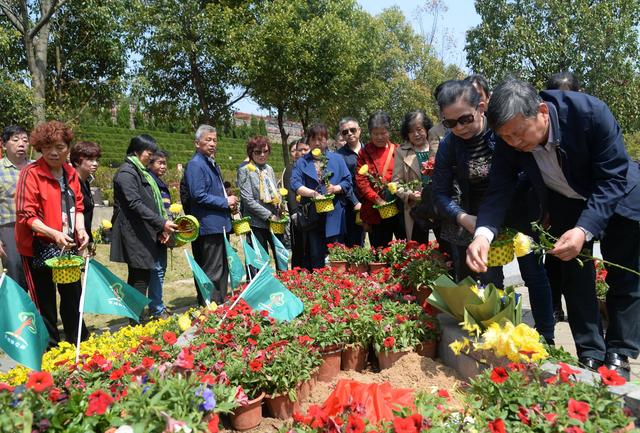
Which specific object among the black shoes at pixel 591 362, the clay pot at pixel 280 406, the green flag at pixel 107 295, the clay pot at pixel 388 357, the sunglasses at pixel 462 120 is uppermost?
the sunglasses at pixel 462 120

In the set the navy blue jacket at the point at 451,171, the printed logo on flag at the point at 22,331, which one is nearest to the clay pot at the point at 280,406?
the printed logo on flag at the point at 22,331

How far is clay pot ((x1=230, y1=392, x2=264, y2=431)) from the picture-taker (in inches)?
97.6

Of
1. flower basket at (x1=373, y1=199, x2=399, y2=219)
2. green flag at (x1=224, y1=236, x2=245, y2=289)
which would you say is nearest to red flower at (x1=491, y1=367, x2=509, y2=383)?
green flag at (x1=224, y1=236, x2=245, y2=289)

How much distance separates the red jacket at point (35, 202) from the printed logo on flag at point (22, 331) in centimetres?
143

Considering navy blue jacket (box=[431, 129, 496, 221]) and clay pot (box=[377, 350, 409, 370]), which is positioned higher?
navy blue jacket (box=[431, 129, 496, 221])

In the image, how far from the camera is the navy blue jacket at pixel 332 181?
5684 millimetres

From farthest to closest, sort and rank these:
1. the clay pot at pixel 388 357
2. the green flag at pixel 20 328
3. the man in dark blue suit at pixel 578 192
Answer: the clay pot at pixel 388 357 < the green flag at pixel 20 328 < the man in dark blue suit at pixel 578 192

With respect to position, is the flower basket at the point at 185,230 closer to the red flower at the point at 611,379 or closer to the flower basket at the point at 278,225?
the flower basket at the point at 278,225

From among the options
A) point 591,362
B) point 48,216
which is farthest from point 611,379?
point 48,216

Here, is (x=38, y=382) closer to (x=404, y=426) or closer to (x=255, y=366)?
(x=255, y=366)

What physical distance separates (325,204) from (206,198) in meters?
1.16

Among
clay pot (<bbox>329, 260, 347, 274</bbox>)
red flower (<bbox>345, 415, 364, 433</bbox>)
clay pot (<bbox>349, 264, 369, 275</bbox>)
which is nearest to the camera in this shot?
red flower (<bbox>345, 415, 364, 433</bbox>)

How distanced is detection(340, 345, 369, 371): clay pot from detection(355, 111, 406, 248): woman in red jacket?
2291 millimetres

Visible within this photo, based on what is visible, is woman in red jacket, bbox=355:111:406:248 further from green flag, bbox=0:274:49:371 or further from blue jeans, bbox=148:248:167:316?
green flag, bbox=0:274:49:371
